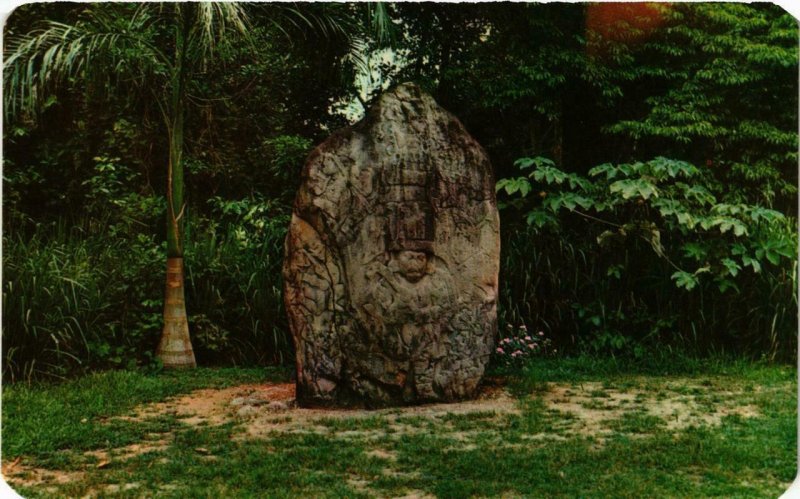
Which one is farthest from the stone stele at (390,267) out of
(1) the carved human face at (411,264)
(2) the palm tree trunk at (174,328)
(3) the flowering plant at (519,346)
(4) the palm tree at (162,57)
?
(2) the palm tree trunk at (174,328)

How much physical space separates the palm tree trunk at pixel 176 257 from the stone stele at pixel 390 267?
5.93 ft

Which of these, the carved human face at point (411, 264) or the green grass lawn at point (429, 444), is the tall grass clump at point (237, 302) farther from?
the carved human face at point (411, 264)

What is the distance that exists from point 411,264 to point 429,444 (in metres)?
1.30

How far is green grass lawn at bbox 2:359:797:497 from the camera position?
3.84 metres

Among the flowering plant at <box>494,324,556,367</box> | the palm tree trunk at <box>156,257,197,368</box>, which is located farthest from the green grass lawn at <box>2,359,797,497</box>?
the palm tree trunk at <box>156,257,197,368</box>

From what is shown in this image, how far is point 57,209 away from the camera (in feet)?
29.7

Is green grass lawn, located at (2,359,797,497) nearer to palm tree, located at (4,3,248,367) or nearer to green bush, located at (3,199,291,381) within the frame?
green bush, located at (3,199,291,381)

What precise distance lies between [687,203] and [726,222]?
659mm

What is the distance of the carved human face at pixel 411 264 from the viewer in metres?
5.21

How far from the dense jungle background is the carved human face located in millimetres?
1605

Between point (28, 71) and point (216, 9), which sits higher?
point (216, 9)

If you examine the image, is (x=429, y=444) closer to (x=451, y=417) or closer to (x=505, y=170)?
(x=451, y=417)

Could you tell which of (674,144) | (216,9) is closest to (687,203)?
(674,144)

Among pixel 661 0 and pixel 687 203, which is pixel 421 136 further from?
pixel 661 0
